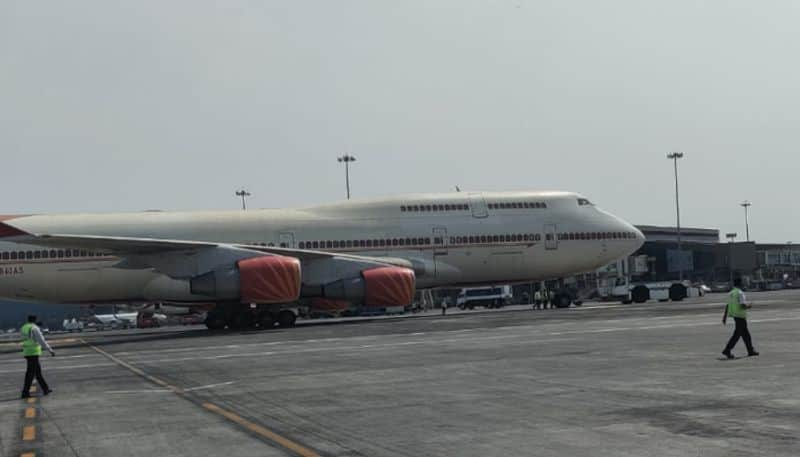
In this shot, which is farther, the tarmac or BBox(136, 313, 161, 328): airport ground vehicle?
BBox(136, 313, 161, 328): airport ground vehicle

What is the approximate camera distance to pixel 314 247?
42281 mm

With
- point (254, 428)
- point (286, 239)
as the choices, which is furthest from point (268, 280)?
point (254, 428)

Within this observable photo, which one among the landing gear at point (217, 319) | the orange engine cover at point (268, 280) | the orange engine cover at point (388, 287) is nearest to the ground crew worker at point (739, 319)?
the orange engine cover at point (388, 287)

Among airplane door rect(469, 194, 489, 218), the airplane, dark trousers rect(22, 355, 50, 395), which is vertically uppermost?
airplane door rect(469, 194, 489, 218)

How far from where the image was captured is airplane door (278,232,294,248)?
4218 centimetres

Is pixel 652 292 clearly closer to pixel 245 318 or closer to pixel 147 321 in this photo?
pixel 245 318

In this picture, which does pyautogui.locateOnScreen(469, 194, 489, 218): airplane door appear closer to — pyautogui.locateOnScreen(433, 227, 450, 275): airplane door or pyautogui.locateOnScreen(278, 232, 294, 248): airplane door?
pyautogui.locateOnScreen(433, 227, 450, 275): airplane door

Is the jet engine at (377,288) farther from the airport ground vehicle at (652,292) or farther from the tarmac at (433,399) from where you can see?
the airport ground vehicle at (652,292)

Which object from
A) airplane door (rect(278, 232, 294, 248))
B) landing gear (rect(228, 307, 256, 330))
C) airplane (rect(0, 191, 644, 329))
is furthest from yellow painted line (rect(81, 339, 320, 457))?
airplane door (rect(278, 232, 294, 248))

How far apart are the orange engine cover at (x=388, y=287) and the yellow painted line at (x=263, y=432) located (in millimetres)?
24027

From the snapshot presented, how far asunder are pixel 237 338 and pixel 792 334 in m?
18.4

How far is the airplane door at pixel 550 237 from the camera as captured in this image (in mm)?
44188

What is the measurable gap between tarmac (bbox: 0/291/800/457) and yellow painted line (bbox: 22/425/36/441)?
0.13 ft

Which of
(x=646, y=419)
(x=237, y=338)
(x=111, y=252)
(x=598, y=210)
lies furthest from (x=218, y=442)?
(x=598, y=210)
